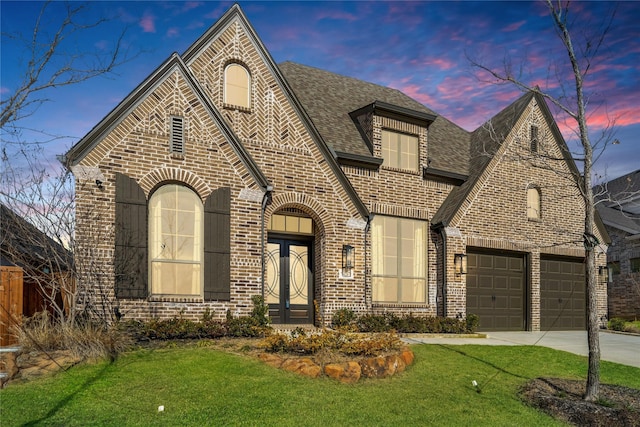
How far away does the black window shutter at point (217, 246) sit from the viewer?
537 inches

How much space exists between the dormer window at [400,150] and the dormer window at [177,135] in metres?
6.54

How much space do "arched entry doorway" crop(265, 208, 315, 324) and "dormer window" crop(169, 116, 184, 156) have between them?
323 cm

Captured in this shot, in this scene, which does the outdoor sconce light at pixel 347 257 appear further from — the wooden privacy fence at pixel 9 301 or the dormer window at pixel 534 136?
the dormer window at pixel 534 136

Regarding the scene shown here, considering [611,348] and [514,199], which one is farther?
[514,199]

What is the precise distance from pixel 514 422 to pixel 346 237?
8.44m

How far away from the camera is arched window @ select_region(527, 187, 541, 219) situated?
798 inches

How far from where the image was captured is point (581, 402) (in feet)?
31.3

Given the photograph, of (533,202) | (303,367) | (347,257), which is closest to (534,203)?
(533,202)

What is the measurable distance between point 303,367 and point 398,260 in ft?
27.3

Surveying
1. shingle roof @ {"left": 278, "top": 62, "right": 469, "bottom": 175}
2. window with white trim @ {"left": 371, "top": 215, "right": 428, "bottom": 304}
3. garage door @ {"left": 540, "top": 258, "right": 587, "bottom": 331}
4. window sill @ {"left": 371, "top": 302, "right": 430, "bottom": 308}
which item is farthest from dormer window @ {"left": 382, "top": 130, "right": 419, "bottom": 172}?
garage door @ {"left": 540, "top": 258, "right": 587, "bottom": 331}

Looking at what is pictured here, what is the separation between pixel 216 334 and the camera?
41.8 ft

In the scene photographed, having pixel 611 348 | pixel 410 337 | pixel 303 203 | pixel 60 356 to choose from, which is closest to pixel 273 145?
pixel 303 203

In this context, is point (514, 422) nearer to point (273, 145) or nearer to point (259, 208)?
point (259, 208)

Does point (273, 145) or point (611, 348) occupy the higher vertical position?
point (273, 145)
